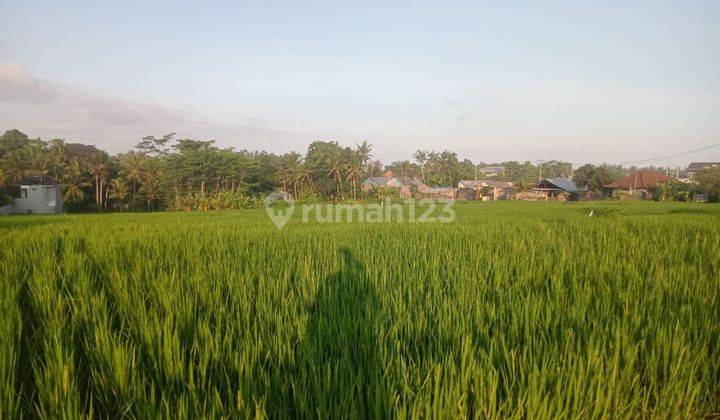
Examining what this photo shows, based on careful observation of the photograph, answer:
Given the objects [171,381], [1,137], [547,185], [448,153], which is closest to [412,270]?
[171,381]

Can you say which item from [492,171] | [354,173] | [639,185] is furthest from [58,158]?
[492,171]

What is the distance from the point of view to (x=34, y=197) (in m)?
25.3

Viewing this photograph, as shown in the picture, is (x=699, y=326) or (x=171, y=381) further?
(x=699, y=326)

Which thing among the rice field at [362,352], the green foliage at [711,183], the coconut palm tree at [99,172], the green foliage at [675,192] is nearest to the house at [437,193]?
Answer: the green foliage at [675,192]

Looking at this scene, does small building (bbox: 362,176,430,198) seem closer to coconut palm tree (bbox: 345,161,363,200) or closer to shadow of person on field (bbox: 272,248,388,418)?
coconut palm tree (bbox: 345,161,363,200)

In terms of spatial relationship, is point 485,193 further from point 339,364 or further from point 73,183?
point 339,364

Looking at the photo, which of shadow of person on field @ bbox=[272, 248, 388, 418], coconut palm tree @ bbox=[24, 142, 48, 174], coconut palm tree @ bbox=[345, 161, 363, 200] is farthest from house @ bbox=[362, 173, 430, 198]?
shadow of person on field @ bbox=[272, 248, 388, 418]

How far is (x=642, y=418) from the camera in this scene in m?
1.43

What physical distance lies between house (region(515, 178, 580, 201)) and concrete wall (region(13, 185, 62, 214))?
43653 millimetres

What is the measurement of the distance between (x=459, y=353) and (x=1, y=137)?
72.9m

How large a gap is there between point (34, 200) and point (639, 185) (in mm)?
55438

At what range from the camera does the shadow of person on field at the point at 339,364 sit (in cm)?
121

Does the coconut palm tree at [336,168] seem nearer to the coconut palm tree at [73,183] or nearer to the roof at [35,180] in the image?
the coconut palm tree at [73,183]

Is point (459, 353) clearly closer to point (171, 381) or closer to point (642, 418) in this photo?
point (642, 418)
